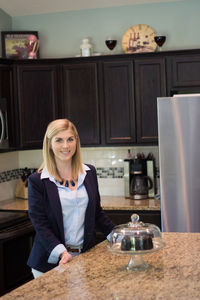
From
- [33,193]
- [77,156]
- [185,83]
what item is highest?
[185,83]

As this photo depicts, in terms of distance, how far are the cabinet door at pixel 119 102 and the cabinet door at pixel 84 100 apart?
109mm

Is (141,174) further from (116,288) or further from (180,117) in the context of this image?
(116,288)

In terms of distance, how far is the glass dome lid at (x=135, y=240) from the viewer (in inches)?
76.4

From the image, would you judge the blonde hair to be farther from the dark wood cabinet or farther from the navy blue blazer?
the dark wood cabinet

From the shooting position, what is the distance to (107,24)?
4820mm

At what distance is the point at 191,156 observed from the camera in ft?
12.4

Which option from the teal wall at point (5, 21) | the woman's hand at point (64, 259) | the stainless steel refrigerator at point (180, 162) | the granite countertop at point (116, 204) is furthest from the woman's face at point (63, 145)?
the teal wall at point (5, 21)

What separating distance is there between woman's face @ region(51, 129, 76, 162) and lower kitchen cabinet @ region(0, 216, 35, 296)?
1517 mm

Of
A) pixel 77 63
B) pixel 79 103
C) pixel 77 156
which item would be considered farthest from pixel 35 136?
pixel 77 156

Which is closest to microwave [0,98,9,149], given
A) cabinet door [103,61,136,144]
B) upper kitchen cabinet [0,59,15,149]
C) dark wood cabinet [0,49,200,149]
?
upper kitchen cabinet [0,59,15,149]

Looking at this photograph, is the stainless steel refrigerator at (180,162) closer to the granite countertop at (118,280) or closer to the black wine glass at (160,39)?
the black wine glass at (160,39)

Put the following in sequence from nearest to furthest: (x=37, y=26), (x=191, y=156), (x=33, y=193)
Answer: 1. (x=33, y=193)
2. (x=191, y=156)
3. (x=37, y=26)

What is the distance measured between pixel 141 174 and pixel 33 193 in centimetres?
219

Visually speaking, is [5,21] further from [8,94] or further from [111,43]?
[111,43]
